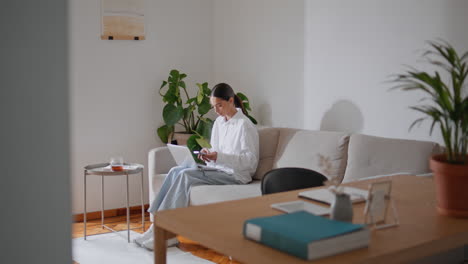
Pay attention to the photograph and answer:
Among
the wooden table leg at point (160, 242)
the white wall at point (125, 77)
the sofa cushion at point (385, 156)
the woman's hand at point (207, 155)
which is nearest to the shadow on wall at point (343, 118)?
the sofa cushion at point (385, 156)

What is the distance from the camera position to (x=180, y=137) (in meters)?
5.05

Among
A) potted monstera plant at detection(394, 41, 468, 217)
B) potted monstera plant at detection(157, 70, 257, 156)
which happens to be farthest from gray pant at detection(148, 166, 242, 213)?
potted monstera plant at detection(394, 41, 468, 217)

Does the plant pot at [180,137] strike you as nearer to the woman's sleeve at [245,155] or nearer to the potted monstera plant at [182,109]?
the potted monstera plant at [182,109]

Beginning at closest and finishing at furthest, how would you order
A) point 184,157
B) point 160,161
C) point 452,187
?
point 452,187 → point 184,157 → point 160,161

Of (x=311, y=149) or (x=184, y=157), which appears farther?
(x=184, y=157)

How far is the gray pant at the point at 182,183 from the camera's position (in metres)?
3.97

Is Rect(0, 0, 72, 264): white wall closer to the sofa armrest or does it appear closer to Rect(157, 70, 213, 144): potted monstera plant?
the sofa armrest

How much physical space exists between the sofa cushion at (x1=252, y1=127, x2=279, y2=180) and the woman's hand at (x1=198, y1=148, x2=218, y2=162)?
1.49 ft

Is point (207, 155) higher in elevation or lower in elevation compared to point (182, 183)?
higher

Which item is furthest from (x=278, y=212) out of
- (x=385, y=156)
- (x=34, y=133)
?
(x=385, y=156)

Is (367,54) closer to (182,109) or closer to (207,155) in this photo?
(207,155)

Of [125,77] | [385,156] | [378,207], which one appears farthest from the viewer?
[125,77]

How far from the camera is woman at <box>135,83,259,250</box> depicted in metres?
3.99

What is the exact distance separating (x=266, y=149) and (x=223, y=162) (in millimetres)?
449
